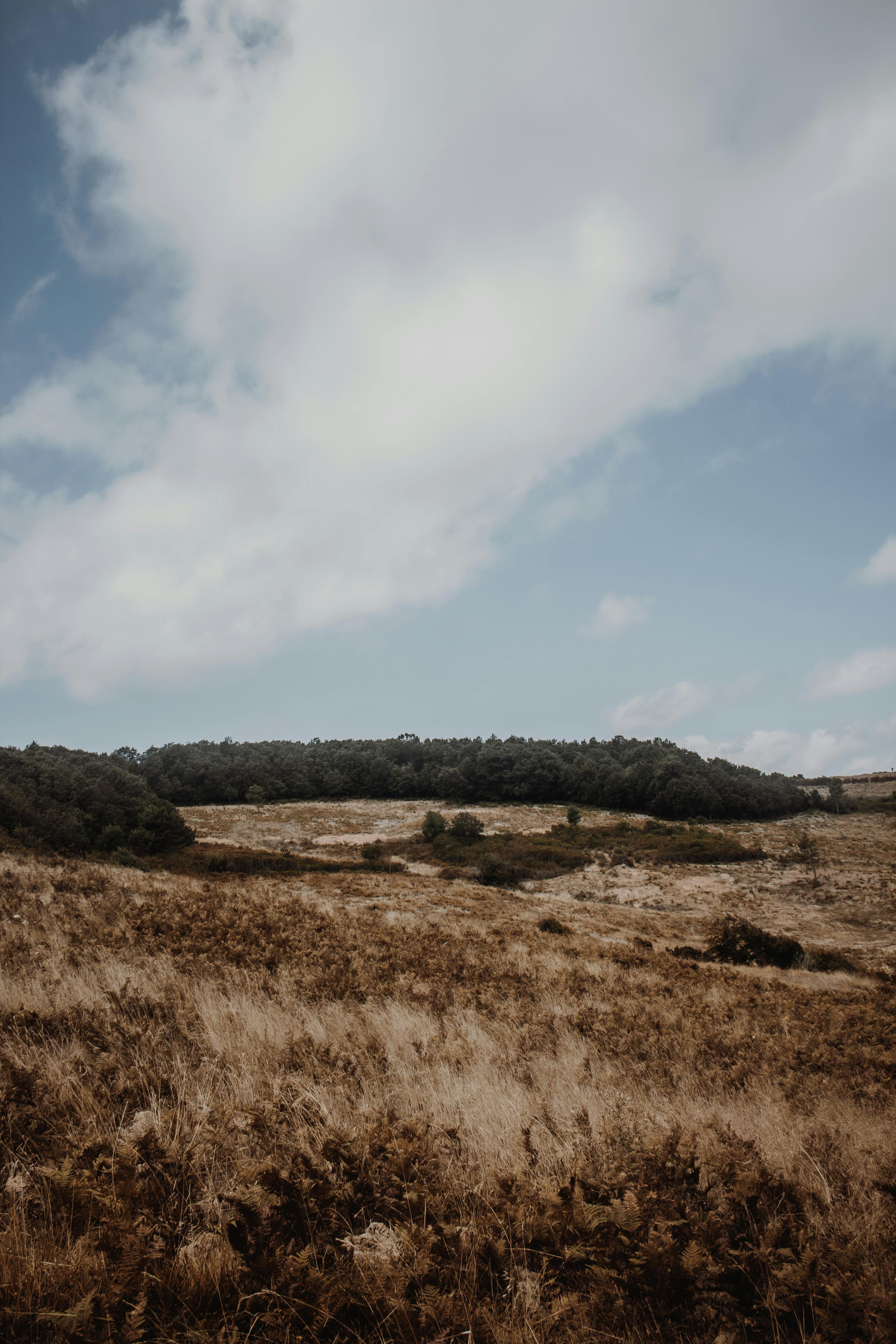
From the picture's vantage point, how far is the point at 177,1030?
5312 mm

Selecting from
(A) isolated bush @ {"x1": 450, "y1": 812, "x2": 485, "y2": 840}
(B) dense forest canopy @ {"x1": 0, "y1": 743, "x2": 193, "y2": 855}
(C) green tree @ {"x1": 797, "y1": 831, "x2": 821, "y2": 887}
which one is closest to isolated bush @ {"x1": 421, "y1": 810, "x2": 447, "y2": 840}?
(A) isolated bush @ {"x1": 450, "y1": 812, "x2": 485, "y2": 840}

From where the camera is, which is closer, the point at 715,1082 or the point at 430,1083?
the point at 430,1083

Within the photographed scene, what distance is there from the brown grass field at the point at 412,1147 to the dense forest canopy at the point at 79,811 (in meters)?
15.3

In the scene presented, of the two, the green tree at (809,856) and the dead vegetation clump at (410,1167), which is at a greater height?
the dead vegetation clump at (410,1167)

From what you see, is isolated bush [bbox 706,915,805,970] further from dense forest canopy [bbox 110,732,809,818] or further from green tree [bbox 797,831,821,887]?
dense forest canopy [bbox 110,732,809,818]

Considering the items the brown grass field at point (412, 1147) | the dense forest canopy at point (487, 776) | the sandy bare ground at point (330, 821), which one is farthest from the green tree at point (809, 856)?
the brown grass field at point (412, 1147)

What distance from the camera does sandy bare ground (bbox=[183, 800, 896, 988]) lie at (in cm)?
2008

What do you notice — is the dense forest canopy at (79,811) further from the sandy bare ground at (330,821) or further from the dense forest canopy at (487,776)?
the dense forest canopy at (487,776)

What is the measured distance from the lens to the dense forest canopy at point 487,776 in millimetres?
63156

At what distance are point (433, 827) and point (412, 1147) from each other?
4360 centimetres

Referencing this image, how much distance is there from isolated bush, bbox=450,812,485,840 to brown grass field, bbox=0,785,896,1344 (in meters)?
33.9

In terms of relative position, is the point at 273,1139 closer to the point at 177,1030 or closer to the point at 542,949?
the point at 177,1030

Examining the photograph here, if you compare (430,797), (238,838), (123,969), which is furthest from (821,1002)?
(430,797)

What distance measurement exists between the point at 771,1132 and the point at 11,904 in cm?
1201
